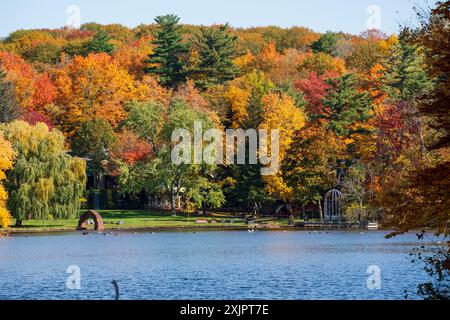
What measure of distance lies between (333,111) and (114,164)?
23814 mm

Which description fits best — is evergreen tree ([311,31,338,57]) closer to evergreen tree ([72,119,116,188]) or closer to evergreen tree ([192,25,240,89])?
evergreen tree ([192,25,240,89])

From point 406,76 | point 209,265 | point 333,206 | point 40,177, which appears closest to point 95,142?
point 40,177

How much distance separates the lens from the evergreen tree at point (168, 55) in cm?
11219

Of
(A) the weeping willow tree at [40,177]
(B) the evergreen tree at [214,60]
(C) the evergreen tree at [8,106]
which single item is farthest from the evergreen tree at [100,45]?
(A) the weeping willow tree at [40,177]

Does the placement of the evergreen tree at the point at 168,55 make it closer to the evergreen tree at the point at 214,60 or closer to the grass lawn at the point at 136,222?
the evergreen tree at the point at 214,60

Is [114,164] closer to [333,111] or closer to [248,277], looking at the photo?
[333,111]

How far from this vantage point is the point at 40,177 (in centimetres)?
7144

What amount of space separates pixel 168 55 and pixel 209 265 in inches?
2684

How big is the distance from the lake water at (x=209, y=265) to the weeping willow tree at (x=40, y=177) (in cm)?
265

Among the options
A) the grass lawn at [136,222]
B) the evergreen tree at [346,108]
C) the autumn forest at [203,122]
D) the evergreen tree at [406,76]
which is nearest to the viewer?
the autumn forest at [203,122]

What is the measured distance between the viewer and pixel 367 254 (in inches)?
2080

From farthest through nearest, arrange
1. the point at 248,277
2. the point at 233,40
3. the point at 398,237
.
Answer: the point at 233,40, the point at 398,237, the point at 248,277
